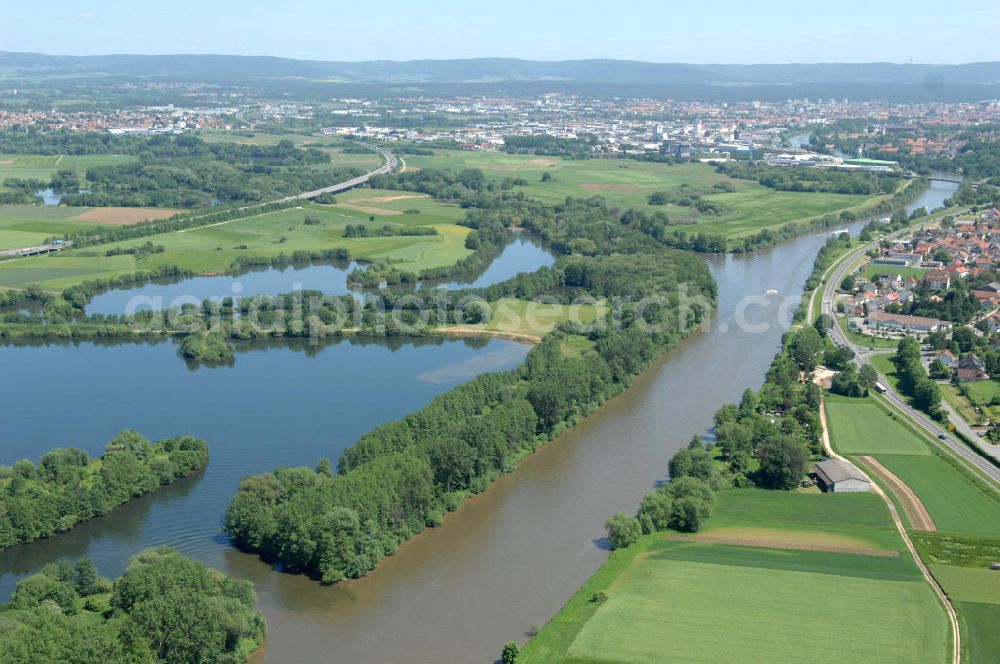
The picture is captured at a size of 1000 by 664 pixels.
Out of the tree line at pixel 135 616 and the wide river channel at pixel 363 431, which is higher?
the tree line at pixel 135 616

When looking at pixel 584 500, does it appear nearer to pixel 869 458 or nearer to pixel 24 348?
pixel 869 458

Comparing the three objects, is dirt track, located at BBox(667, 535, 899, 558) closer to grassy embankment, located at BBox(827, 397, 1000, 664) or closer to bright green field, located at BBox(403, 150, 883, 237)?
grassy embankment, located at BBox(827, 397, 1000, 664)

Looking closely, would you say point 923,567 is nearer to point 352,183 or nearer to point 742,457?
point 742,457

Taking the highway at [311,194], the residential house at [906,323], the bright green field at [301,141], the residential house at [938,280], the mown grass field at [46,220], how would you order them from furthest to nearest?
1. the bright green field at [301,141]
2. the mown grass field at [46,220]
3. the highway at [311,194]
4. the residential house at [938,280]
5. the residential house at [906,323]

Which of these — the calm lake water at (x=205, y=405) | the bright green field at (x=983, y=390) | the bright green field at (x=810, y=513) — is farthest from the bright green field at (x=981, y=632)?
the calm lake water at (x=205, y=405)

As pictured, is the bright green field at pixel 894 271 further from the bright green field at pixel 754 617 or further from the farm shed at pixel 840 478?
the bright green field at pixel 754 617
